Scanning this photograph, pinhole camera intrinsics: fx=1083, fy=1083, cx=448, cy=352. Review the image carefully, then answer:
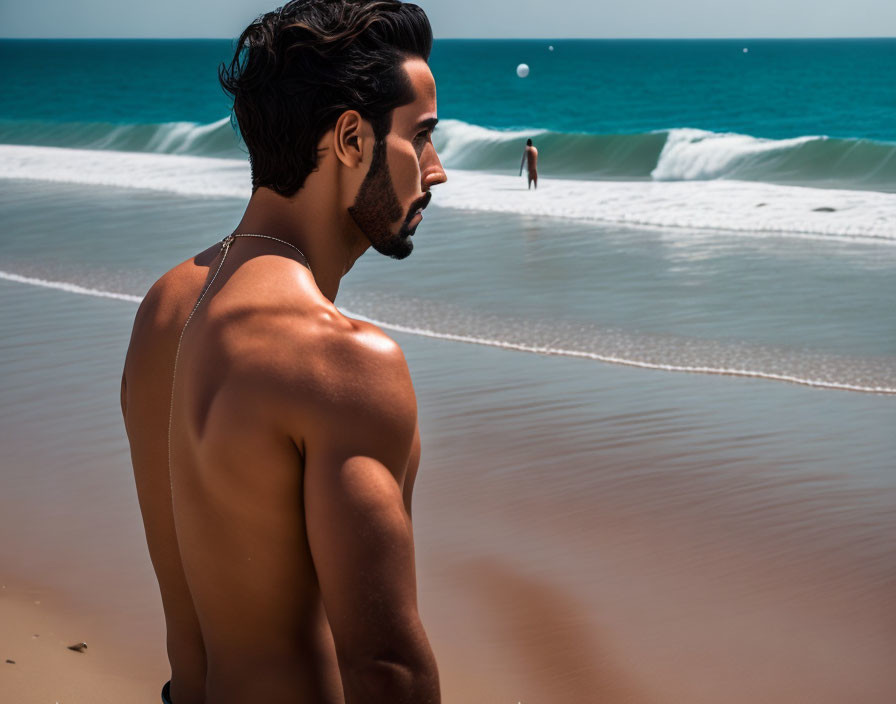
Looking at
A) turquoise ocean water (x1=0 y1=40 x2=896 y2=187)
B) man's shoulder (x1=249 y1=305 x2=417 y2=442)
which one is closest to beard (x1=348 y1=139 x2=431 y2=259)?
man's shoulder (x1=249 y1=305 x2=417 y2=442)

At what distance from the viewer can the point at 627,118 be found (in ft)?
178

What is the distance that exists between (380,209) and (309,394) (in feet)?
1.06

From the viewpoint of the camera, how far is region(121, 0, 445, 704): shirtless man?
44.0 inches

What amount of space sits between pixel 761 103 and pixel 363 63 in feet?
198

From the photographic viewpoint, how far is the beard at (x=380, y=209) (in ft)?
4.31

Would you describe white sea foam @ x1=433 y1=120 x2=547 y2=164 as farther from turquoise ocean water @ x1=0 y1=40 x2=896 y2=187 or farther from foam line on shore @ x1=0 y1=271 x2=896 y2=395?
foam line on shore @ x1=0 y1=271 x2=896 y2=395

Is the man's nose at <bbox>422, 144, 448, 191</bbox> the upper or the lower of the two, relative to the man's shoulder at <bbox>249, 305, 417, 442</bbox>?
upper

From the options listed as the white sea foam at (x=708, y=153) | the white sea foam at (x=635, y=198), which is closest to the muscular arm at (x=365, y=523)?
the white sea foam at (x=635, y=198)

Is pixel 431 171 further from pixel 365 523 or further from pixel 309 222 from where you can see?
pixel 365 523

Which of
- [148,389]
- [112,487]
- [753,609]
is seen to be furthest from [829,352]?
[148,389]

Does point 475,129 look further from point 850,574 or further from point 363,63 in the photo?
point 363,63

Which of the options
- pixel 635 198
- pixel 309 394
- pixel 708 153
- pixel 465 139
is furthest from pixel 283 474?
pixel 465 139

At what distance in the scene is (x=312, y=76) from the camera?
1269 mm

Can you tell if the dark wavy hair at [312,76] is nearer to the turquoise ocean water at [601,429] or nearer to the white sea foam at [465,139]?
the turquoise ocean water at [601,429]
